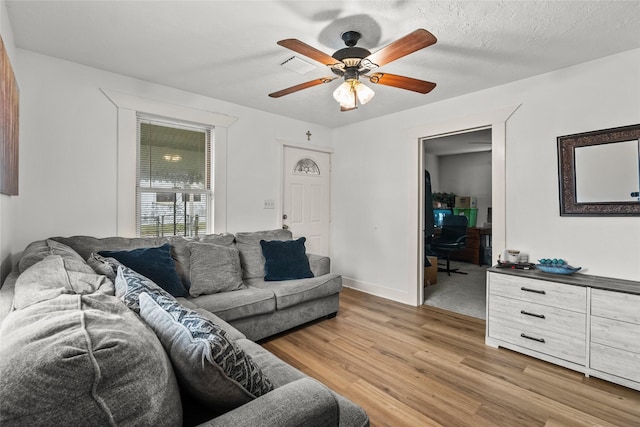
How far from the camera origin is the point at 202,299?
246 centimetres

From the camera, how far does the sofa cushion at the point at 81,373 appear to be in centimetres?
57

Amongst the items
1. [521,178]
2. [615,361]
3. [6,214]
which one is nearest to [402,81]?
[521,178]

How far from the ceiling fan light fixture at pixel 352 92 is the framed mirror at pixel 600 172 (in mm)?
1897

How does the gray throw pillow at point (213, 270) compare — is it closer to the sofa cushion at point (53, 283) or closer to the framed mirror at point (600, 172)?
the sofa cushion at point (53, 283)

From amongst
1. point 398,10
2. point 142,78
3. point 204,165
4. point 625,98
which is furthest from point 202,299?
point 625,98

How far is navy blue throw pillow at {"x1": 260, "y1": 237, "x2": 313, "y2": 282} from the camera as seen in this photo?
312cm

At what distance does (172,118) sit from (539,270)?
12.6 feet

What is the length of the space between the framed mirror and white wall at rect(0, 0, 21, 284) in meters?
4.12

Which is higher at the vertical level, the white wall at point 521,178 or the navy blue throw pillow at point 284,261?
the white wall at point 521,178

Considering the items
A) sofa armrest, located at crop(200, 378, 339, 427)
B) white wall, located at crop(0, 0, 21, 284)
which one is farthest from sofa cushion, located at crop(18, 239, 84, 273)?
sofa armrest, located at crop(200, 378, 339, 427)

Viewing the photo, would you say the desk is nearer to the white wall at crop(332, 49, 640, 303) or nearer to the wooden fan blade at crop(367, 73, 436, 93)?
the white wall at crop(332, 49, 640, 303)

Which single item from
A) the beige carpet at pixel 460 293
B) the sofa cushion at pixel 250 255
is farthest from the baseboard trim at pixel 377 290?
the sofa cushion at pixel 250 255

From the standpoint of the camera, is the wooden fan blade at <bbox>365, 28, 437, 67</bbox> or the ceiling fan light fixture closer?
the wooden fan blade at <bbox>365, 28, 437, 67</bbox>

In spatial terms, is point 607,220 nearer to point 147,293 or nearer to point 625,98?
point 625,98
